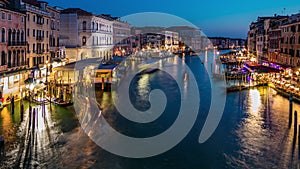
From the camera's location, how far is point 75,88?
2302 centimetres

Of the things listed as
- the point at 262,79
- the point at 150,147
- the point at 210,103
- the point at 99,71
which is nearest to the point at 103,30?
the point at 99,71

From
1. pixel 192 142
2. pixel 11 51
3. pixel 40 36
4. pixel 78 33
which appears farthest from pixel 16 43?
pixel 78 33

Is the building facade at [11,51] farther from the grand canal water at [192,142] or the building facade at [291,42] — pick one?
the building facade at [291,42]

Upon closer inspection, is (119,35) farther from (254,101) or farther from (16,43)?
(254,101)

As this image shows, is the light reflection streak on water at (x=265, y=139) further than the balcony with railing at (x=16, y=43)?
No

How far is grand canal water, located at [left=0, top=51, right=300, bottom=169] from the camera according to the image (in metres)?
10.6

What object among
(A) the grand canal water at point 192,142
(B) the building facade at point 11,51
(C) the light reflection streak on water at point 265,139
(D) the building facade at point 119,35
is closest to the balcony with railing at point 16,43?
(B) the building facade at point 11,51

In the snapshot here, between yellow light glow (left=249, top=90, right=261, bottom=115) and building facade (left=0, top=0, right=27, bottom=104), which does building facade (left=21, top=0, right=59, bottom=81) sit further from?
yellow light glow (left=249, top=90, right=261, bottom=115)

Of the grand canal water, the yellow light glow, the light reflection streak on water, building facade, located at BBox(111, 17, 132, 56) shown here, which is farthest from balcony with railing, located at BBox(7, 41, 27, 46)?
building facade, located at BBox(111, 17, 132, 56)

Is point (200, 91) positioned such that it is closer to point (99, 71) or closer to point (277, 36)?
point (99, 71)

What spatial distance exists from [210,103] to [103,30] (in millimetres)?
24201

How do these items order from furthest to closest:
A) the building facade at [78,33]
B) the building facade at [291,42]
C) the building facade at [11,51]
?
the building facade at [78,33] < the building facade at [291,42] < the building facade at [11,51]

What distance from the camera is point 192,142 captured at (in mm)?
12742

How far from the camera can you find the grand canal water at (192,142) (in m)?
10.6
